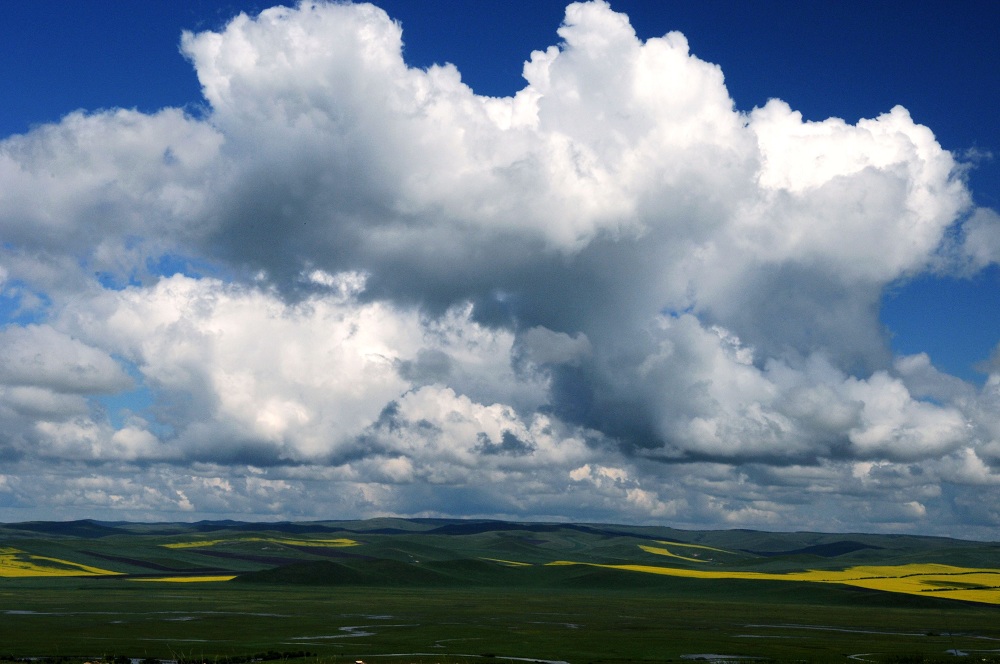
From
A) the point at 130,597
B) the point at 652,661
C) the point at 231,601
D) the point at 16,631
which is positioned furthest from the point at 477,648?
the point at 130,597

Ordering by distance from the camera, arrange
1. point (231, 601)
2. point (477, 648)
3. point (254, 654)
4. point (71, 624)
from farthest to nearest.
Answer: point (231, 601) → point (71, 624) → point (477, 648) → point (254, 654)

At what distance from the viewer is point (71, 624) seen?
133 meters

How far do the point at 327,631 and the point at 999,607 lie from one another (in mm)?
142007

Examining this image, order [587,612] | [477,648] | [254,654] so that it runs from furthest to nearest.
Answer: [587,612]
[477,648]
[254,654]

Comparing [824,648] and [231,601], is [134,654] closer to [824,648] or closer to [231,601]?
[824,648]

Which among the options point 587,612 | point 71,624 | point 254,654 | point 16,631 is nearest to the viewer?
point 254,654

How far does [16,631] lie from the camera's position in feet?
397

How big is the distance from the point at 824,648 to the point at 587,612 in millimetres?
67341

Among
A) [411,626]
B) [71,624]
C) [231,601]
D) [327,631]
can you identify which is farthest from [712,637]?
[231,601]

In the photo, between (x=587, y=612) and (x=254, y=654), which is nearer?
(x=254, y=654)

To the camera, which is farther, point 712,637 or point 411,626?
point 411,626

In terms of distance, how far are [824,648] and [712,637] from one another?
16.7 m

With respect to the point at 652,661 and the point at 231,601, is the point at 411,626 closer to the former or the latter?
the point at 652,661

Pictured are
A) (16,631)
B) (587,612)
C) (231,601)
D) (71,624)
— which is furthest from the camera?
(231,601)
